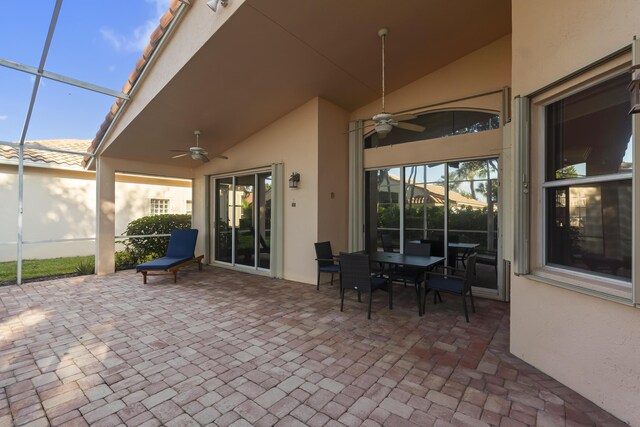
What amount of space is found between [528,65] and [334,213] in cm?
418

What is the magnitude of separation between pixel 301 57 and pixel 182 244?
529 centimetres

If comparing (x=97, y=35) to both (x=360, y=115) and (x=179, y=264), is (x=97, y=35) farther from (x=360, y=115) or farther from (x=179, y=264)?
(x=360, y=115)

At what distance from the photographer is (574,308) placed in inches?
93.4

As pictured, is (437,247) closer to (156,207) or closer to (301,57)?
(301,57)

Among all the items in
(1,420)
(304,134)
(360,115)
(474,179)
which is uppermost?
(360,115)

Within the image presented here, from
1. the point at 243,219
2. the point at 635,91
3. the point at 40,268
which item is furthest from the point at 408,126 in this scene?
the point at 40,268

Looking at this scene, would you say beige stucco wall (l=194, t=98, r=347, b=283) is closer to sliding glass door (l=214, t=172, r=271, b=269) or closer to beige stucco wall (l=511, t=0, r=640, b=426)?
sliding glass door (l=214, t=172, r=271, b=269)

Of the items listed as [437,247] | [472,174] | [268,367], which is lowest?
[268,367]

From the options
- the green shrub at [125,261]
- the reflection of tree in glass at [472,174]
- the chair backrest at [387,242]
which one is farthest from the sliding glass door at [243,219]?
the reflection of tree in glass at [472,174]

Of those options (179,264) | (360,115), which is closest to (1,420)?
(179,264)

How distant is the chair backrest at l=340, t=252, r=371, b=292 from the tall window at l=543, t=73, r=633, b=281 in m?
2.02

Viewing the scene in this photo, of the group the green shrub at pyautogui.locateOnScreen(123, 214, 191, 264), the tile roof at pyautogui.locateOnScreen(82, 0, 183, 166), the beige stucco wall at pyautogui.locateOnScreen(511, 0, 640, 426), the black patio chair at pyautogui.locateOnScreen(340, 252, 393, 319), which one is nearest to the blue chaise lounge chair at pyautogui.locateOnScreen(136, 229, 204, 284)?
the green shrub at pyautogui.locateOnScreen(123, 214, 191, 264)

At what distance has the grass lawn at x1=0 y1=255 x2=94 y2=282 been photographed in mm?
6824

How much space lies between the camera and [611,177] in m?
2.25
